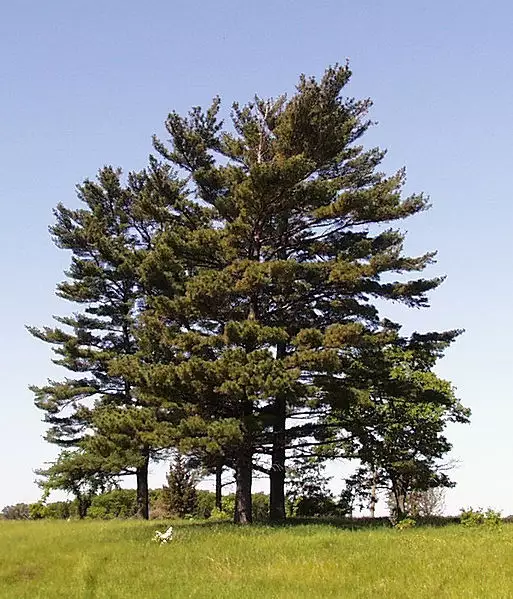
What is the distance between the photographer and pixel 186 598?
1201cm

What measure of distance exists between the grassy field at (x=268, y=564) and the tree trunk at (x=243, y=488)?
5.55ft

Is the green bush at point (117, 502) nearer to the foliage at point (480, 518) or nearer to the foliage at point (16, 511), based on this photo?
the foliage at point (16, 511)

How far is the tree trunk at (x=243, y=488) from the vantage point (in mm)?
22375

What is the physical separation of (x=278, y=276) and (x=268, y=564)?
32.5ft

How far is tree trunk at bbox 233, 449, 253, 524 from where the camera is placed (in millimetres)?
22375

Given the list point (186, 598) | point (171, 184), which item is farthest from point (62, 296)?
point (186, 598)

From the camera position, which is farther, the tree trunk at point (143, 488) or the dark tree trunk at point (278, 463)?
→ the tree trunk at point (143, 488)

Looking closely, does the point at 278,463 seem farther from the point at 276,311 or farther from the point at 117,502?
the point at 117,502

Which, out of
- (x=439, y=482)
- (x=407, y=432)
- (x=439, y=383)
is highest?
(x=439, y=383)

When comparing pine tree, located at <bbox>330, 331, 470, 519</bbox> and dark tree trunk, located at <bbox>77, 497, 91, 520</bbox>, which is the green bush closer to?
dark tree trunk, located at <bbox>77, 497, 91, 520</bbox>

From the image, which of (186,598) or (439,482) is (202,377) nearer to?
(186,598)

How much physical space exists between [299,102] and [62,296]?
726 inches

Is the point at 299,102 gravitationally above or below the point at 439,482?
above

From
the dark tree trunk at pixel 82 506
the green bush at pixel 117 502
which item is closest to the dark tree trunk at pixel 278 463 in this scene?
the dark tree trunk at pixel 82 506
